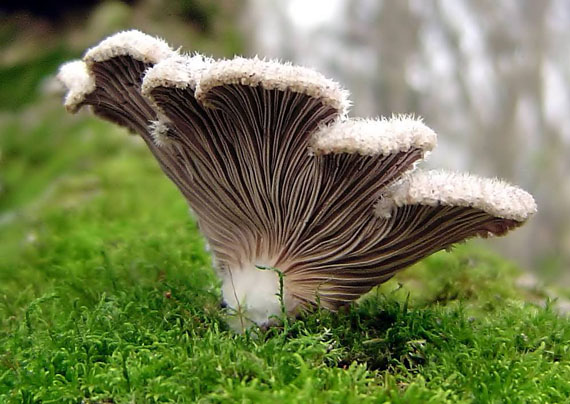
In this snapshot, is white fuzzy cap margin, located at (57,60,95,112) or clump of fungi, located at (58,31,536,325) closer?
clump of fungi, located at (58,31,536,325)

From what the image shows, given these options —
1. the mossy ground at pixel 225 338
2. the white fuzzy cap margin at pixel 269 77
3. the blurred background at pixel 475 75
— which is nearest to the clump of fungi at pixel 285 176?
the white fuzzy cap margin at pixel 269 77

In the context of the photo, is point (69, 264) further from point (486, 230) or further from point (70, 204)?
point (486, 230)

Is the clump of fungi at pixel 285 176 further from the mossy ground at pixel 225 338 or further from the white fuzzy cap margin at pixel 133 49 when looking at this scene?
the mossy ground at pixel 225 338

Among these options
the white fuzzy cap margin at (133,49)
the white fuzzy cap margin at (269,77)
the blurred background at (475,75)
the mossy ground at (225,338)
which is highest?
the blurred background at (475,75)

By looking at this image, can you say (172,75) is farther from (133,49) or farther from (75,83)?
(75,83)

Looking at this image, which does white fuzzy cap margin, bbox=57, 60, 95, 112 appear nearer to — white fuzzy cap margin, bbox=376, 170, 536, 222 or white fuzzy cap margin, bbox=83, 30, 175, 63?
white fuzzy cap margin, bbox=83, 30, 175, 63

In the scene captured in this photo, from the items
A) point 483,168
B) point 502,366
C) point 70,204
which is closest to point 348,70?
point 483,168

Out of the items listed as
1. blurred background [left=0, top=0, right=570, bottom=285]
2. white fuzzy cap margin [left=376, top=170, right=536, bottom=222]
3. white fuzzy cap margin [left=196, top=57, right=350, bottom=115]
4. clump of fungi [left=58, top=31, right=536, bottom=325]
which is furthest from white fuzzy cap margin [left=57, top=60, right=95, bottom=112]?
blurred background [left=0, top=0, right=570, bottom=285]
